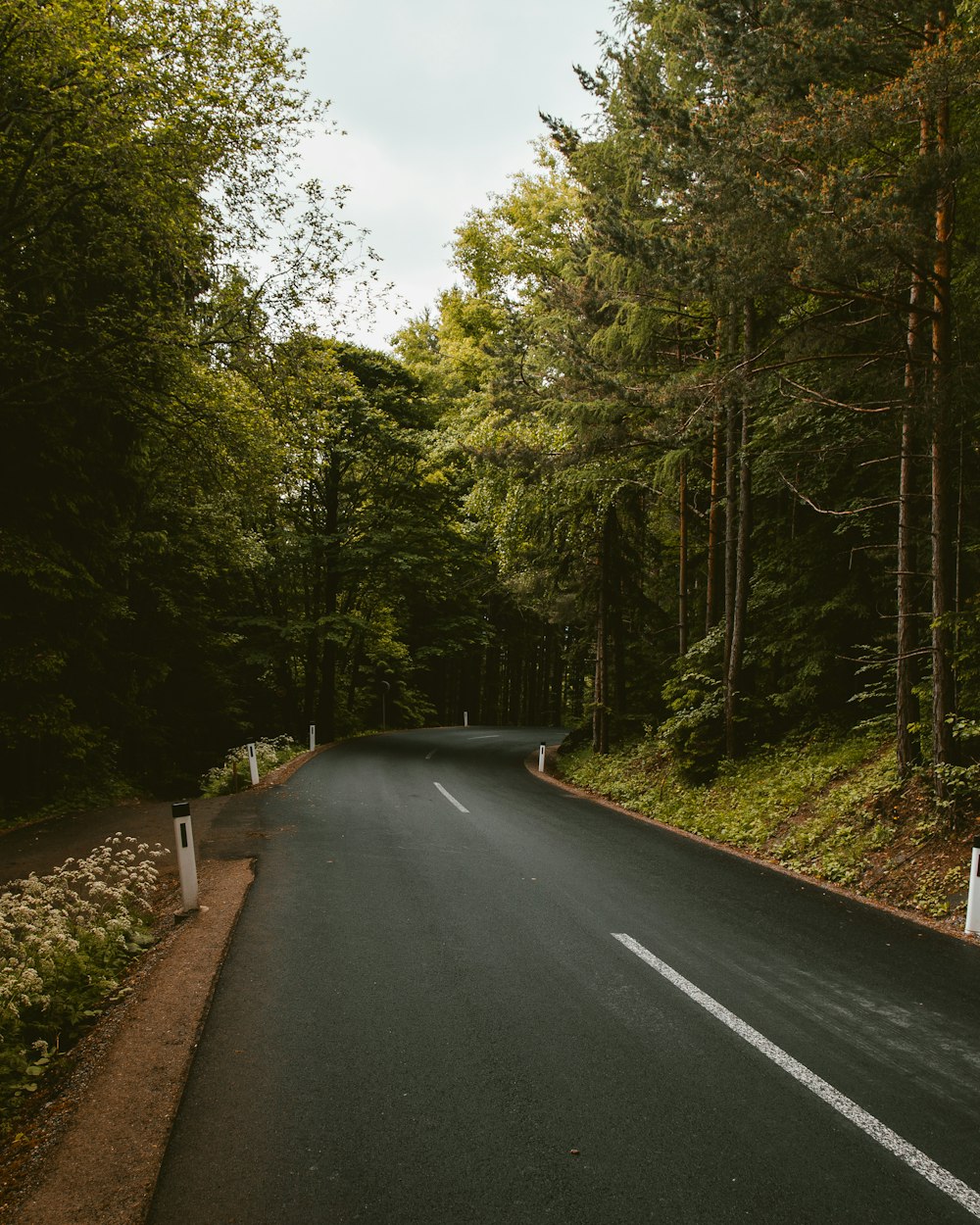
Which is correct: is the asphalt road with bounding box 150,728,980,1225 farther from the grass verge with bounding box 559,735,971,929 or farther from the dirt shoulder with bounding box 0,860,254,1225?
the grass verge with bounding box 559,735,971,929

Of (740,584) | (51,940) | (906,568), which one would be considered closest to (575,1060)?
(51,940)

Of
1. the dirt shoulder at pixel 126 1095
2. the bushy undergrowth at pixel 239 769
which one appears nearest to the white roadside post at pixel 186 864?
the dirt shoulder at pixel 126 1095

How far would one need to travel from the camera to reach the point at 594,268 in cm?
1307

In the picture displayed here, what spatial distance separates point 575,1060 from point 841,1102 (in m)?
1.35

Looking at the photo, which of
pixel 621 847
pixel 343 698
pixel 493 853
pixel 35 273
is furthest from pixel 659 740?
pixel 343 698

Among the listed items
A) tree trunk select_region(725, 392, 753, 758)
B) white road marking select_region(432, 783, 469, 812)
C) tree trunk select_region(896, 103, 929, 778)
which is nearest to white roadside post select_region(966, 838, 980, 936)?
tree trunk select_region(896, 103, 929, 778)

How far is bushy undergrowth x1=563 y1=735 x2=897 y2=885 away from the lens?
8742 mm

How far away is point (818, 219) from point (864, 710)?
7899mm

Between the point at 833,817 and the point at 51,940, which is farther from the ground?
the point at 833,817

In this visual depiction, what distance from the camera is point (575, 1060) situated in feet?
13.0

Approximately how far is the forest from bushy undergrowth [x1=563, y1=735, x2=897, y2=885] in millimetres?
500

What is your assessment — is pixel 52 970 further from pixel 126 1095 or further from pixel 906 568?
pixel 906 568

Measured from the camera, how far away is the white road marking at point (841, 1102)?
3.02 metres

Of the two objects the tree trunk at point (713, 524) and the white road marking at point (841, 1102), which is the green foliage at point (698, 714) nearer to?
the tree trunk at point (713, 524)
